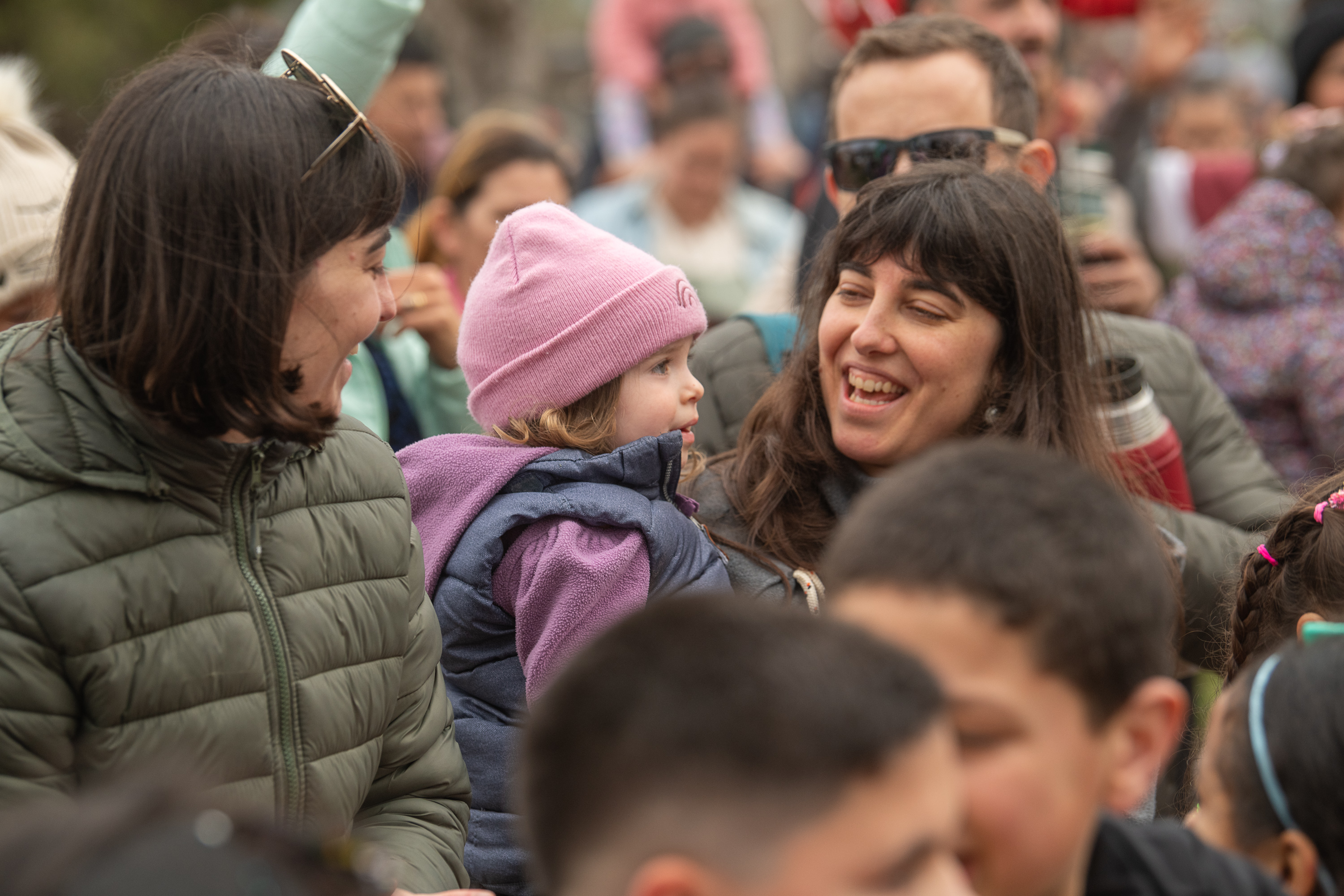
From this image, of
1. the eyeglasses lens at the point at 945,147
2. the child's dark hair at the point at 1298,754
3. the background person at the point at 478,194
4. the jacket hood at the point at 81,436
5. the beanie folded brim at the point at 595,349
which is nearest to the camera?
the child's dark hair at the point at 1298,754

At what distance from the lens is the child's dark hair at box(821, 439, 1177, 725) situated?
1.58 metres

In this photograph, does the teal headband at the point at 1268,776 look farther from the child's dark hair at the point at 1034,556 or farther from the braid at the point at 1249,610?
the braid at the point at 1249,610

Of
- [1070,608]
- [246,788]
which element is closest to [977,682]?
[1070,608]

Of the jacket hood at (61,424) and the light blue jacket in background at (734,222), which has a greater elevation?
the jacket hood at (61,424)

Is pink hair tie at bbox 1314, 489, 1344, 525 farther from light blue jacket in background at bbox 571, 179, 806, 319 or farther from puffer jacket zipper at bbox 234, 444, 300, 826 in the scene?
light blue jacket in background at bbox 571, 179, 806, 319

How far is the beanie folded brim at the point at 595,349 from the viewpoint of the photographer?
2.77 metres

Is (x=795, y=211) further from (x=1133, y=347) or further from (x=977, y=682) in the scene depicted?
(x=977, y=682)

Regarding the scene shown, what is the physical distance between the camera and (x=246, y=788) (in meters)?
1.96

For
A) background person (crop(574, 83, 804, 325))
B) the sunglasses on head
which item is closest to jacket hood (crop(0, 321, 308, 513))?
the sunglasses on head

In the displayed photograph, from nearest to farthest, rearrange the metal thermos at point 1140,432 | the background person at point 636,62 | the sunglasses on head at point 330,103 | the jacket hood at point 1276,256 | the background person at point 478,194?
the sunglasses on head at point 330,103 → the metal thermos at point 1140,432 → the jacket hood at point 1276,256 → the background person at point 478,194 → the background person at point 636,62

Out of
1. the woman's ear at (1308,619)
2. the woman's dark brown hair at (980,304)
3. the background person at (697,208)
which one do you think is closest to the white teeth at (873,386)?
the woman's dark brown hair at (980,304)

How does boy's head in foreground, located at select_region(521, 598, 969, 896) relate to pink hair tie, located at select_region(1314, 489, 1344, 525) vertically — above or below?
above

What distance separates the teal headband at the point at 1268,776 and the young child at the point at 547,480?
3.33ft

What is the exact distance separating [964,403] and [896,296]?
0.28m
